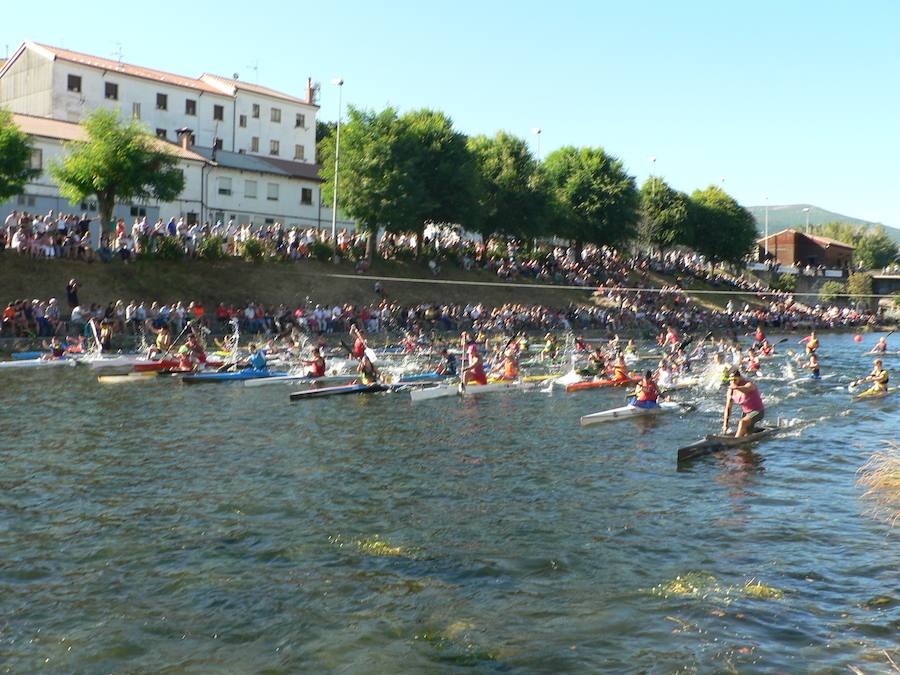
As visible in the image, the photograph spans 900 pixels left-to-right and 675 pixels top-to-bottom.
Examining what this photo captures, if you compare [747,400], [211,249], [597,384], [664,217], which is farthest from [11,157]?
→ [664,217]

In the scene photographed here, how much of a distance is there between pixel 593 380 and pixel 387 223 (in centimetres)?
2679

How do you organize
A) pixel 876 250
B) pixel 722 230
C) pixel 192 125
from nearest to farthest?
pixel 192 125 → pixel 722 230 → pixel 876 250

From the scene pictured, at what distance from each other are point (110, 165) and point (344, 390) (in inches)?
852

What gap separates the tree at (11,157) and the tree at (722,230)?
234ft

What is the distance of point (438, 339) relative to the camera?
4878 centimetres

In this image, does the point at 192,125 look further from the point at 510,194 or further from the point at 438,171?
the point at 510,194

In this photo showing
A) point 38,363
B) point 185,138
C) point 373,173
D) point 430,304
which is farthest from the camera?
point 185,138

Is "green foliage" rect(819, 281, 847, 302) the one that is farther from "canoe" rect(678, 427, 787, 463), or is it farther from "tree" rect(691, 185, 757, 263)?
"canoe" rect(678, 427, 787, 463)

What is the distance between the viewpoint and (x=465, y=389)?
103 feet

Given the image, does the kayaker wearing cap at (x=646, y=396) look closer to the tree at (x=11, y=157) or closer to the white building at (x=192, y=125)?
the tree at (x=11, y=157)

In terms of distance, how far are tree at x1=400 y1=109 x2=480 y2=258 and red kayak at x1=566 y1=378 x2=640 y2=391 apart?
91.2ft

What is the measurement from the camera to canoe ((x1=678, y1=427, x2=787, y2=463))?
67.0 feet

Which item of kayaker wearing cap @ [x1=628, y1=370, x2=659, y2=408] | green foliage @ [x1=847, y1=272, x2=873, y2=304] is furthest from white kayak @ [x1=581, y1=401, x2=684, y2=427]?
green foliage @ [x1=847, y1=272, x2=873, y2=304]

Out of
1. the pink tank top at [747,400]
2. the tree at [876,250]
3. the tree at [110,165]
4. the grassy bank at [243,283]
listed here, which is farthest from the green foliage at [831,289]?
the pink tank top at [747,400]
